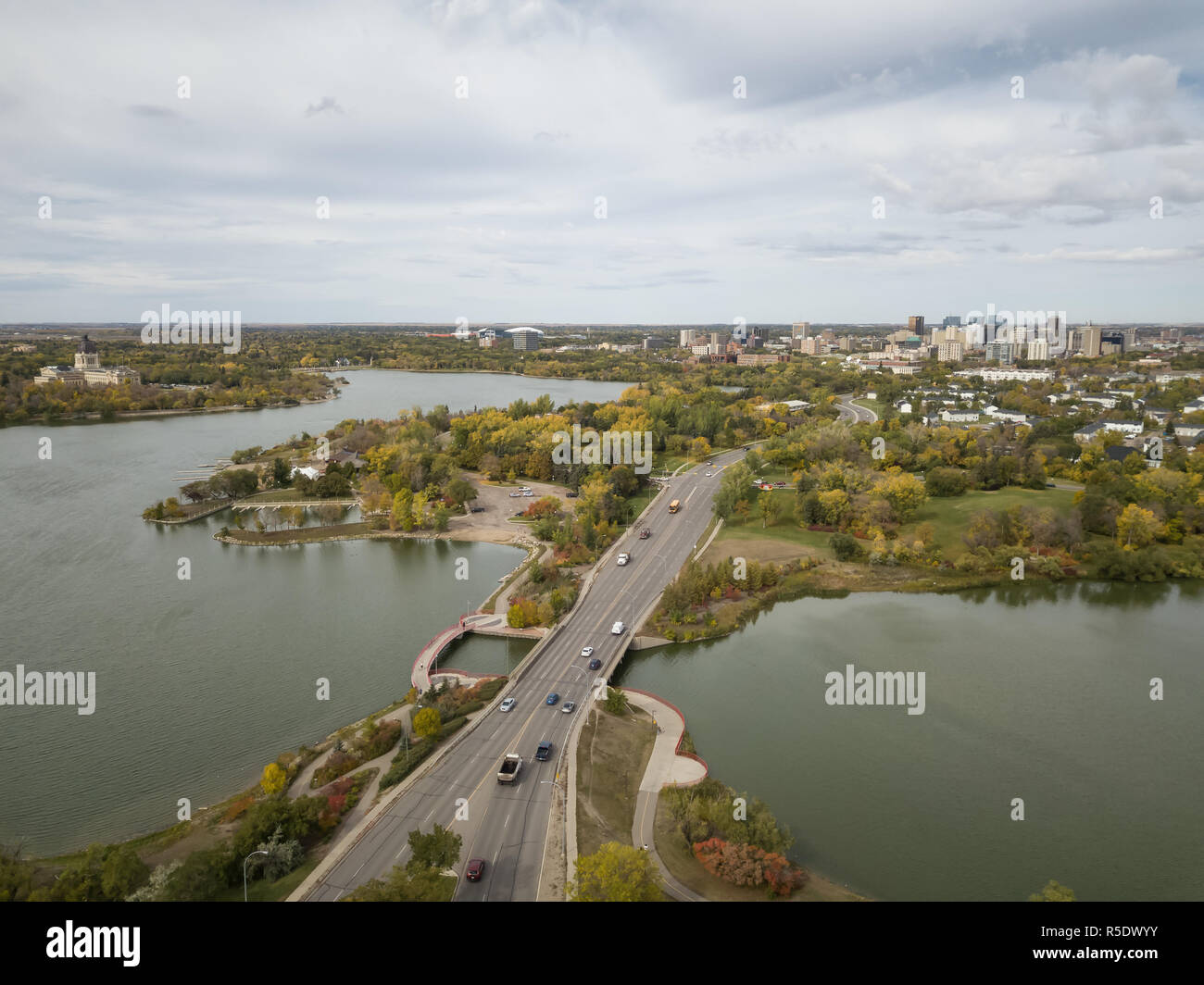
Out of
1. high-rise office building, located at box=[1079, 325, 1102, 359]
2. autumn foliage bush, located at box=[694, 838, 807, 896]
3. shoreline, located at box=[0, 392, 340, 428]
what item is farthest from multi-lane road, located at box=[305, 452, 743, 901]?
high-rise office building, located at box=[1079, 325, 1102, 359]

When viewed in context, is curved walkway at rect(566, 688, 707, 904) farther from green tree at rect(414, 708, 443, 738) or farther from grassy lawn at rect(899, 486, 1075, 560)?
grassy lawn at rect(899, 486, 1075, 560)

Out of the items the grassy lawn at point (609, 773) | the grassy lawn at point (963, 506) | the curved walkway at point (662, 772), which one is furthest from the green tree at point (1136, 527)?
the grassy lawn at point (609, 773)

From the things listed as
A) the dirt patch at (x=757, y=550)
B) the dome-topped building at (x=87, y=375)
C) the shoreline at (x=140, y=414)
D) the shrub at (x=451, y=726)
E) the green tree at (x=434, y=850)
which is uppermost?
the dome-topped building at (x=87, y=375)

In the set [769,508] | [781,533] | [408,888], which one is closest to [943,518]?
[781,533]

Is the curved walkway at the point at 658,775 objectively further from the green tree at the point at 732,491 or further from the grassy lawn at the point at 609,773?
the green tree at the point at 732,491

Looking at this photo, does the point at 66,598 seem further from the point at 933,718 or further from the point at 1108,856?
the point at 1108,856
